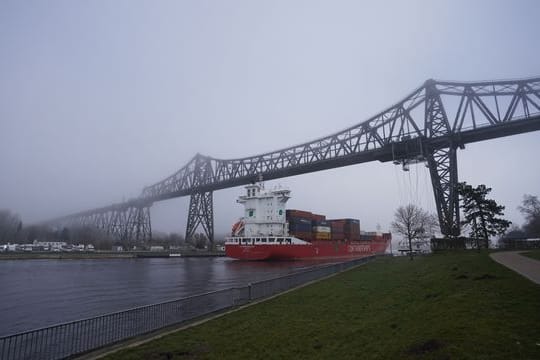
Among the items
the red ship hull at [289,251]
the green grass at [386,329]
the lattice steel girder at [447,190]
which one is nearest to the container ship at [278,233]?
the red ship hull at [289,251]

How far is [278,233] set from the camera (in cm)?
6406

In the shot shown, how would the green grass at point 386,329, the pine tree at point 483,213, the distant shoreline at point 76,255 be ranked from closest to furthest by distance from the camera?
the green grass at point 386,329
the pine tree at point 483,213
the distant shoreline at point 76,255

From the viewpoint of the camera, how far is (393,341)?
8.63 metres

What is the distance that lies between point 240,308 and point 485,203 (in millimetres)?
36667

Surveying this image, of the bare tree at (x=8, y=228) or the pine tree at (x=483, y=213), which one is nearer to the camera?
the pine tree at (x=483, y=213)

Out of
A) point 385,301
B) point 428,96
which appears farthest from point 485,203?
point 385,301

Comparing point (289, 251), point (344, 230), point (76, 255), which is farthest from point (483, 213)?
point (76, 255)

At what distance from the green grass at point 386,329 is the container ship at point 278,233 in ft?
150

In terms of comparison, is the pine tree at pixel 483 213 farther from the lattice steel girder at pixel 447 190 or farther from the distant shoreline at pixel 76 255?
the distant shoreline at pixel 76 255

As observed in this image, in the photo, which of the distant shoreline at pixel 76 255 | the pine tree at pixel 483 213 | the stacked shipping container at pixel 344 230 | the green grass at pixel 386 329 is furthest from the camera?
the stacked shipping container at pixel 344 230

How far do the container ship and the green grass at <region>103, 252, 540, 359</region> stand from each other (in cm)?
4573

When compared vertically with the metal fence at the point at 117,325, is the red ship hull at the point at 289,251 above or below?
above

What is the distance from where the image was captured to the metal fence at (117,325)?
10.7 metres

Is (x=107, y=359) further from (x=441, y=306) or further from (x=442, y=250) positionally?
(x=442, y=250)
